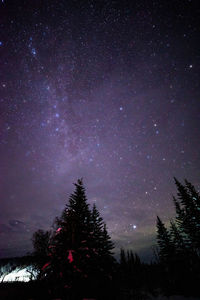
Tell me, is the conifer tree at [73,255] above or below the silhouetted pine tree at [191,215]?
below

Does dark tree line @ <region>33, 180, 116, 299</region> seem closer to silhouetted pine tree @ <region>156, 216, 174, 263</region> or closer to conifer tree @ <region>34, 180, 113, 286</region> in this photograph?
conifer tree @ <region>34, 180, 113, 286</region>

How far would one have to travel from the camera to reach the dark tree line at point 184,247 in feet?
76.9

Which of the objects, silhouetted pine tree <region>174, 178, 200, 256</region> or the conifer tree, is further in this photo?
silhouetted pine tree <region>174, 178, 200, 256</region>

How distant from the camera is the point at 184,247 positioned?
1118 inches

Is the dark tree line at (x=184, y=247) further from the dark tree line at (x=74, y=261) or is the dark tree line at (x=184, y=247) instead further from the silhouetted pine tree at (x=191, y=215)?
the dark tree line at (x=74, y=261)

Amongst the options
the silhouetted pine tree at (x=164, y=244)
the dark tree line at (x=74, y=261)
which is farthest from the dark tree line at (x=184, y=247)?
the dark tree line at (x=74, y=261)

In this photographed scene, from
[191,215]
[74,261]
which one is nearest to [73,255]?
[74,261]

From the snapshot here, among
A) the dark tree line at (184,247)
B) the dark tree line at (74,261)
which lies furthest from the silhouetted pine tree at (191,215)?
the dark tree line at (74,261)

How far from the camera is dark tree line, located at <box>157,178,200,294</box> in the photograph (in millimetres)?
23453

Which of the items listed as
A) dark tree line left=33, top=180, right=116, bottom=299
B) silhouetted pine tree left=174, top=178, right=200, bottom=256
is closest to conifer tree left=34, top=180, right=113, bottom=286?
dark tree line left=33, top=180, right=116, bottom=299

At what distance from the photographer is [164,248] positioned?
29938 mm

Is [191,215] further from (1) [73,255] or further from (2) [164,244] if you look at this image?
(1) [73,255]

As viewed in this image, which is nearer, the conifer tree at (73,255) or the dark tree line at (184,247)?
the conifer tree at (73,255)

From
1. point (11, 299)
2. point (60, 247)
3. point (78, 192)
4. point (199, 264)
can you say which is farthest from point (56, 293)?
point (199, 264)
